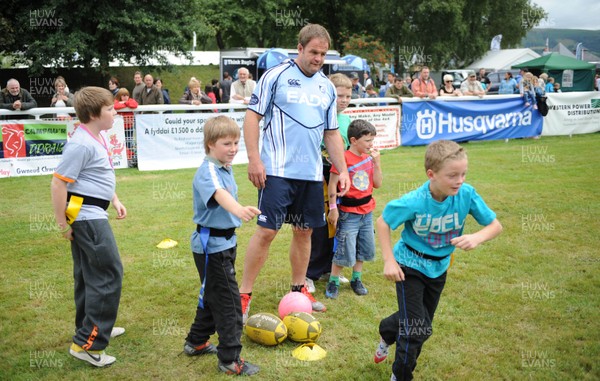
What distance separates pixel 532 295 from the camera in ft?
17.9

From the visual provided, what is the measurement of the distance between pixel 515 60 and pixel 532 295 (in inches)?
1672

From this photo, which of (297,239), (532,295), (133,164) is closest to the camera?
(297,239)

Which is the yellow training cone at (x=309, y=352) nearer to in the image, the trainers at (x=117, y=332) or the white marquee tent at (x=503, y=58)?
the trainers at (x=117, y=332)

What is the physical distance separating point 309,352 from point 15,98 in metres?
10.8

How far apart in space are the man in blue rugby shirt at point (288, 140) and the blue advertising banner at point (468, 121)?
11.3 meters

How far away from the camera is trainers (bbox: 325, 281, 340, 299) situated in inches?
216

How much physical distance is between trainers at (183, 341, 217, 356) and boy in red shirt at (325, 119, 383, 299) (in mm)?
1535

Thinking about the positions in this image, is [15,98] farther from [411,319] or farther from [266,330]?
[411,319]

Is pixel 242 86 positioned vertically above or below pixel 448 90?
above

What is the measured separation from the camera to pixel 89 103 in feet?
12.7

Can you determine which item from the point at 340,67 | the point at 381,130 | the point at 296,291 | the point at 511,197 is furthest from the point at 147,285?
the point at 340,67

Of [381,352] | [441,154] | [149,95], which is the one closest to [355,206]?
[381,352]

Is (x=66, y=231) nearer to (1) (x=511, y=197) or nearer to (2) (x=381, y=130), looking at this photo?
(1) (x=511, y=197)

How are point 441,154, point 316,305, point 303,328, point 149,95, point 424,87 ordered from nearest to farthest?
point 441,154 < point 303,328 < point 316,305 < point 149,95 < point 424,87
